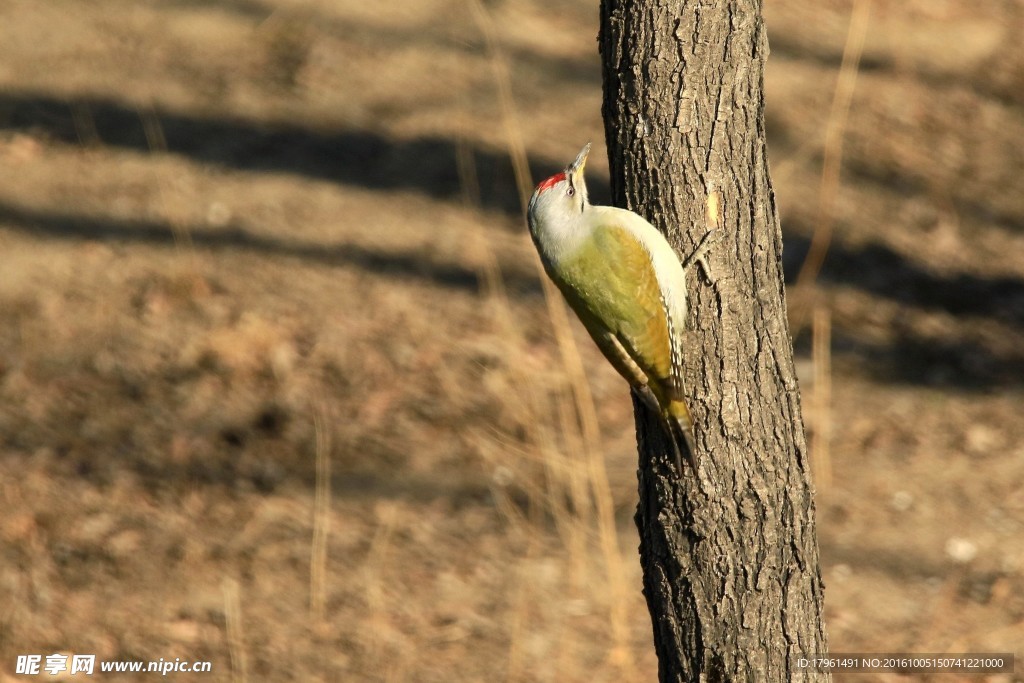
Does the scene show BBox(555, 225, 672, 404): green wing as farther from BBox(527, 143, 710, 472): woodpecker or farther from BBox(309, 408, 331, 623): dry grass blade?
BBox(309, 408, 331, 623): dry grass blade

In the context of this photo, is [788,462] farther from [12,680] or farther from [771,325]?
[12,680]

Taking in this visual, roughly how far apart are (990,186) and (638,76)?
6505 millimetres

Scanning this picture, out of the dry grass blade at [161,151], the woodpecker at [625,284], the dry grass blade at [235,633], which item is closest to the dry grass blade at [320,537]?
the dry grass blade at [235,633]

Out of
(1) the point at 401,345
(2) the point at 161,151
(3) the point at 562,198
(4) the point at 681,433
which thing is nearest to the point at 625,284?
(3) the point at 562,198

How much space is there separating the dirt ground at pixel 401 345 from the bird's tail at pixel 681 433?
1.50 m

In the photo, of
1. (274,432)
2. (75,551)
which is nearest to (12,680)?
(75,551)

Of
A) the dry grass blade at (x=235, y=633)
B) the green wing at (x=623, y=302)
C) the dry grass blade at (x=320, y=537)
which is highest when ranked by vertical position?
the green wing at (x=623, y=302)

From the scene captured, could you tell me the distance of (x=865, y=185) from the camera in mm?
8836

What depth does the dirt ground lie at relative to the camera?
5672mm

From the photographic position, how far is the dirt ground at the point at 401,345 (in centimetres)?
567

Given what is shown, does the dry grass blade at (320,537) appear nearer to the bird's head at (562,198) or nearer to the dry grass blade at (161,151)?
the bird's head at (562,198)

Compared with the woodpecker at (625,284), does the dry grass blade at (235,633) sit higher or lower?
lower

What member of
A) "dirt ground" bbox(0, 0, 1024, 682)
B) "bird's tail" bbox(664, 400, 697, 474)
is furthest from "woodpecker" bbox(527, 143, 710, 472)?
"dirt ground" bbox(0, 0, 1024, 682)

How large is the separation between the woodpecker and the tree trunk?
57 mm
